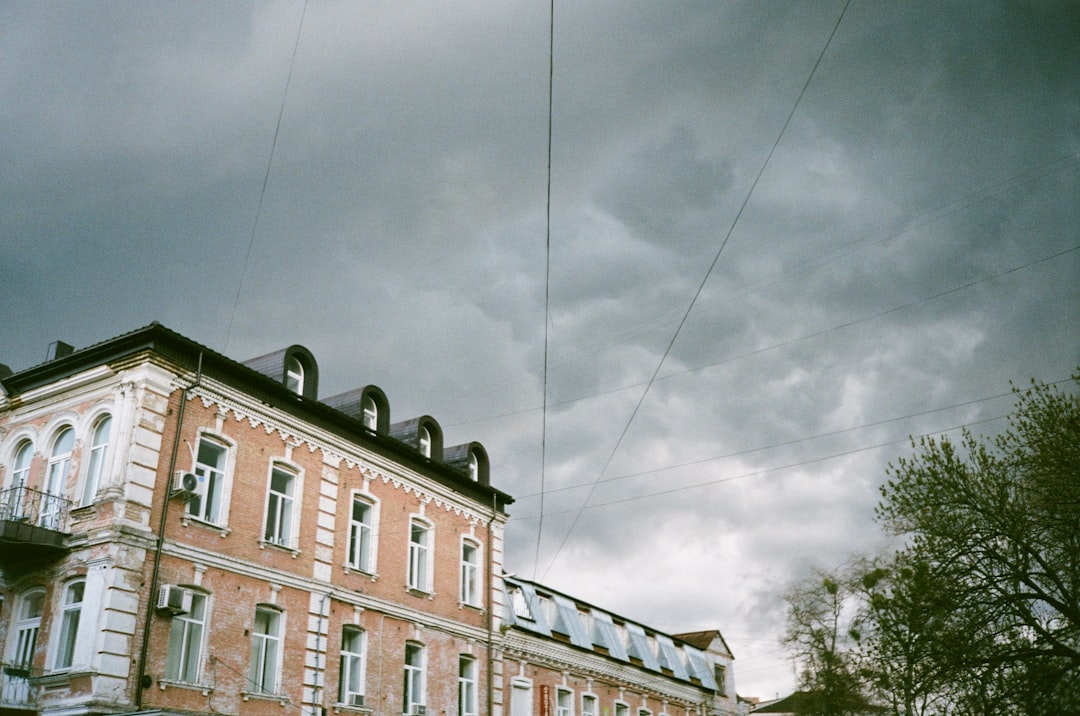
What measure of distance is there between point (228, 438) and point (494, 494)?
11687 millimetres

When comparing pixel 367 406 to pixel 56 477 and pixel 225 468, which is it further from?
pixel 56 477

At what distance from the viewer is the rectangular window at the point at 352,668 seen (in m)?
23.6

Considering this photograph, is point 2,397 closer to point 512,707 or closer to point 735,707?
point 512,707

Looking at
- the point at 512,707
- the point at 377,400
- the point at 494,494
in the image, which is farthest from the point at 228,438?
the point at 512,707

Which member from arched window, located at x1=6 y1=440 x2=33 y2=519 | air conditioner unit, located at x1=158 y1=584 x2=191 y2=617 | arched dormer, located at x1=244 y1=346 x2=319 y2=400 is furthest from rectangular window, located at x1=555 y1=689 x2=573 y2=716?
arched window, located at x1=6 y1=440 x2=33 y2=519

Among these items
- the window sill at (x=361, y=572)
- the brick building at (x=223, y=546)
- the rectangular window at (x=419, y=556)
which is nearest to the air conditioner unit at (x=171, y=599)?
the brick building at (x=223, y=546)

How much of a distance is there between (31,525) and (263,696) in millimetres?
6459

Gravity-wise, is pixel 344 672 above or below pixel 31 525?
below

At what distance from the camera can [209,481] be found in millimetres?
21531

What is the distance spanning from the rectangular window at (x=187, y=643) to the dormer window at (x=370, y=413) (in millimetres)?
7780

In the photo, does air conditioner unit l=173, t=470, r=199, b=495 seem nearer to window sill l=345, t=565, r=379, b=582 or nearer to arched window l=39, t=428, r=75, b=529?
arched window l=39, t=428, r=75, b=529

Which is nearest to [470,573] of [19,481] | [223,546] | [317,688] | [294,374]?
[317,688]

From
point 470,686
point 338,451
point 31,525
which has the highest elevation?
point 338,451

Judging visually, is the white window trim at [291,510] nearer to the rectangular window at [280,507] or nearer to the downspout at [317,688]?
the rectangular window at [280,507]
